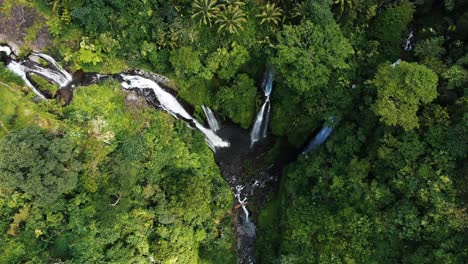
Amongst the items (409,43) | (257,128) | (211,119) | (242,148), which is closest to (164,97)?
(211,119)

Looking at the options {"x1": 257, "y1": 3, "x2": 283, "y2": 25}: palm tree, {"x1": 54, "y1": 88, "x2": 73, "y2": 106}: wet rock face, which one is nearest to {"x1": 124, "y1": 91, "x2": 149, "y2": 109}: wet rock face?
{"x1": 54, "y1": 88, "x2": 73, "y2": 106}: wet rock face

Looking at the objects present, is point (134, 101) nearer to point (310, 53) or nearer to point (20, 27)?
point (20, 27)

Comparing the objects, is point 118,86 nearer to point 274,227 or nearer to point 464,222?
point 274,227

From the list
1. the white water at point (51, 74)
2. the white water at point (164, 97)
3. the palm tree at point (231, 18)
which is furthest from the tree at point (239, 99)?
the white water at point (51, 74)

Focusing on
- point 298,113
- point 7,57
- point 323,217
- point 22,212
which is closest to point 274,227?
point 323,217

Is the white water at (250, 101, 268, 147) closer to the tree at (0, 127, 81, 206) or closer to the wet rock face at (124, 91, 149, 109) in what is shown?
the wet rock face at (124, 91, 149, 109)

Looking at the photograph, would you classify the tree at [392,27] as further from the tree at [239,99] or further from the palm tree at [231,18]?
the tree at [239,99]
